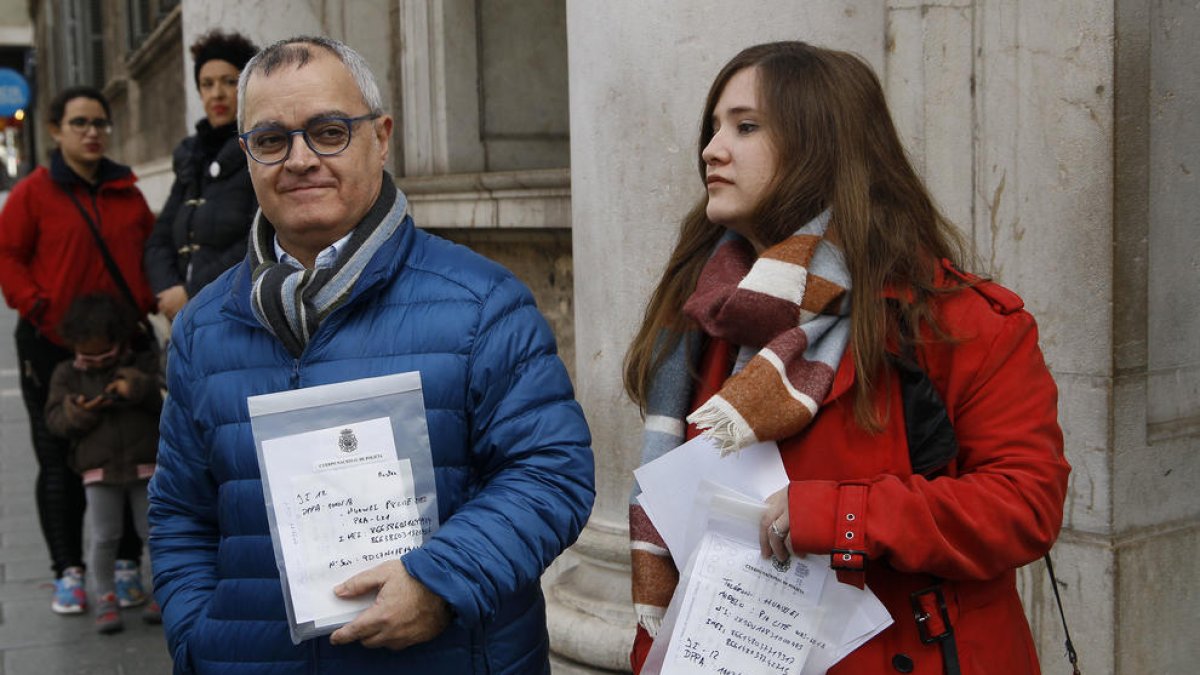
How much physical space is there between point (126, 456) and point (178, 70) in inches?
258

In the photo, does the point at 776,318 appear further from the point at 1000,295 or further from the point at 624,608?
the point at 624,608

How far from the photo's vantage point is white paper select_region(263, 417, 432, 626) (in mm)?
2229

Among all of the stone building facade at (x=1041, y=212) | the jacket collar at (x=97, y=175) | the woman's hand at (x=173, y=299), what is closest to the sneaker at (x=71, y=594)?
the woman's hand at (x=173, y=299)

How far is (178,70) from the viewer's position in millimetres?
11703

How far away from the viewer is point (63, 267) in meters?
6.16

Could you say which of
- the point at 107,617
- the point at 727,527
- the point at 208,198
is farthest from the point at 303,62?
the point at 107,617

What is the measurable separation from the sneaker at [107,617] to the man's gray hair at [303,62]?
3.82 m

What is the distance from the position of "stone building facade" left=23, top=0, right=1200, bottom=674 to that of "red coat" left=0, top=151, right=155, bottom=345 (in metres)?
2.76

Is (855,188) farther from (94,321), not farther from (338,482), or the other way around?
(94,321)

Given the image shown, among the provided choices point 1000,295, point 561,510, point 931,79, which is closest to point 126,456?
point 931,79

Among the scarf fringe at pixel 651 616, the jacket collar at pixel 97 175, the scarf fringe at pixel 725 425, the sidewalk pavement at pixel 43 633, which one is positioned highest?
the jacket collar at pixel 97 175

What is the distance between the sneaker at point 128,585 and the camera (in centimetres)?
605

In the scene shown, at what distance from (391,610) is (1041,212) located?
2115 mm

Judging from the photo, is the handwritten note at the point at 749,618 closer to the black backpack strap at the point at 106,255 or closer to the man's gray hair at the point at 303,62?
the man's gray hair at the point at 303,62
